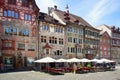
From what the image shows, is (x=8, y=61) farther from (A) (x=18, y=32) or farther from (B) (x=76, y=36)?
(B) (x=76, y=36)

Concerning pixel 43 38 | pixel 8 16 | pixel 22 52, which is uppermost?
pixel 8 16

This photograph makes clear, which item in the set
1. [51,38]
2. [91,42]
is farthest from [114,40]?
[51,38]

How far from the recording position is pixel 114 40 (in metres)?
67.1

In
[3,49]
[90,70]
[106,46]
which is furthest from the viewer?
[106,46]

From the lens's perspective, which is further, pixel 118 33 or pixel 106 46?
pixel 118 33

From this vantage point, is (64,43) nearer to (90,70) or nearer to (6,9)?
(90,70)

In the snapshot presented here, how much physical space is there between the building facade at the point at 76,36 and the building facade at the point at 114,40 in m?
12.5

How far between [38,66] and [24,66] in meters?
3.49

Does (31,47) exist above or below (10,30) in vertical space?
below

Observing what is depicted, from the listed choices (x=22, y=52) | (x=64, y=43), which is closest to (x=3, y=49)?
(x=22, y=52)

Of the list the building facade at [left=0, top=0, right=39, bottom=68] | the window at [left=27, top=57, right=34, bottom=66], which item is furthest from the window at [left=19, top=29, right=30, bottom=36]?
the window at [left=27, top=57, right=34, bottom=66]

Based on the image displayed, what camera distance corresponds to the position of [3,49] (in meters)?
34.2

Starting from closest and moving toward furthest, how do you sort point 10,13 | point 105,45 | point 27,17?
point 10,13 → point 27,17 → point 105,45

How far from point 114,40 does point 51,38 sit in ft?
105
